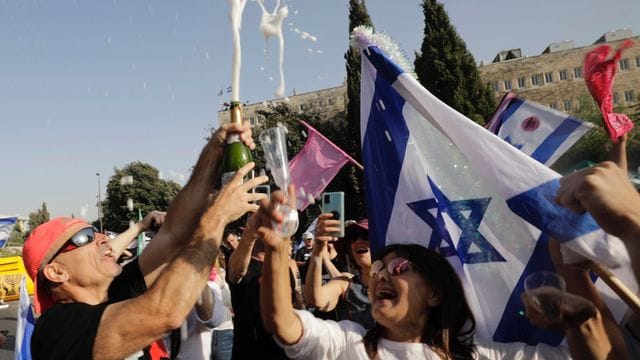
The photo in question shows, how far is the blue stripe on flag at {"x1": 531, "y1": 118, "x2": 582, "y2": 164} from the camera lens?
3580mm

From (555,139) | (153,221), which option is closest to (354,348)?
(153,221)

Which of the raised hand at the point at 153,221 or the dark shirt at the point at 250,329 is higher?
the raised hand at the point at 153,221

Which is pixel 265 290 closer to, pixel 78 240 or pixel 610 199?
pixel 78 240

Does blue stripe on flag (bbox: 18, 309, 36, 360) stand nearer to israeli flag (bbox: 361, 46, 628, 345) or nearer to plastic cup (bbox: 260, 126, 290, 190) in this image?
plastic cup (bbox: 260, 126, 290, 190)

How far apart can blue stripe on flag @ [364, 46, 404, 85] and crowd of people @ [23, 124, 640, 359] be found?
0.93 metres

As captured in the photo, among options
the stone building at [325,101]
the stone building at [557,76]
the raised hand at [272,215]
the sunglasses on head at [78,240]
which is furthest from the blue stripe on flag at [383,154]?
the stone building at [325,101]

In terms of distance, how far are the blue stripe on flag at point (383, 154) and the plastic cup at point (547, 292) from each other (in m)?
1.11

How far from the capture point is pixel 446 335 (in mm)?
2285

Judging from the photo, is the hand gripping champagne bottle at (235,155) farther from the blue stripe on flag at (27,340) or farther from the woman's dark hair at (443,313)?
the blue stripe on flag at (27,340)

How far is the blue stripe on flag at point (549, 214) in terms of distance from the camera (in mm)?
1927

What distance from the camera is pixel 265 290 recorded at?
197 cm

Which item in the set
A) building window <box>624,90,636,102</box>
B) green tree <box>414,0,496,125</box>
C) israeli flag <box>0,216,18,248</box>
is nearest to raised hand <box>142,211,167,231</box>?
israeli flag <box>0,216,18,248</box>

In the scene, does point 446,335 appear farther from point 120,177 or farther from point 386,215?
point 120,177

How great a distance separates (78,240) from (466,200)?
6.67 ft
